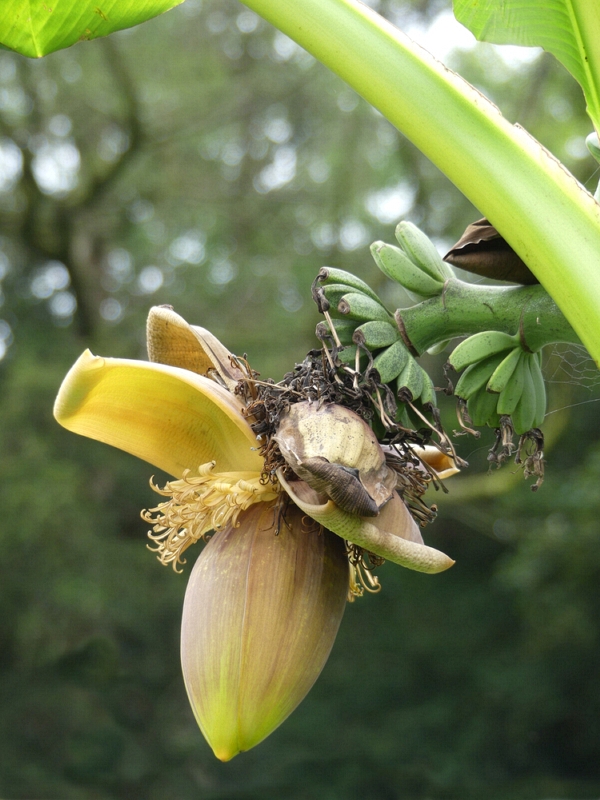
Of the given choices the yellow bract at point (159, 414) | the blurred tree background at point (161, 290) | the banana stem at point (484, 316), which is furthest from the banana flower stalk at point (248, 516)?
the blurred tree background at point (161, 290)

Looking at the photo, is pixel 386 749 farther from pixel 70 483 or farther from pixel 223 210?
pixel 223 210

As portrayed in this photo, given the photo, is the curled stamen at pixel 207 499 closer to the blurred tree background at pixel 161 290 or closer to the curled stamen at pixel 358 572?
the curled stamen at pixel 358 572

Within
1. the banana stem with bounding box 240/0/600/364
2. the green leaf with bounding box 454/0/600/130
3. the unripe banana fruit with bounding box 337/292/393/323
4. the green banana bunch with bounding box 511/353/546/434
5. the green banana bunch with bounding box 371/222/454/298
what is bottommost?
the unripe banana fruit with bounding box 337/292/393/323

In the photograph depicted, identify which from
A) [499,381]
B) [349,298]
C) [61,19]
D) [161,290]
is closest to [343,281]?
[349,298]

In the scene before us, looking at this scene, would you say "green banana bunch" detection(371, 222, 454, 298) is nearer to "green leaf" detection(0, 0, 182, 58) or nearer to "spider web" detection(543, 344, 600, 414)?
"spider web" detection(543, 344, 600, 414)

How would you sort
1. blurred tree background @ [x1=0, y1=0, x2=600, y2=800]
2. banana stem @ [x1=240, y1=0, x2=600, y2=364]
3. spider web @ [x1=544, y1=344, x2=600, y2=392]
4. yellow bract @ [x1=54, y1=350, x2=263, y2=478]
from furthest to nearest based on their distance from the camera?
blurred tree background @ [x1=0, y1=0, x2=600, y2=800]
spider web @ [x1=544, y1=344, x2=600, y2=392]
yellow bract @ [x1=54, y1=350, x2=263, y2=478]
banana stem @ [x1=240, y1=0, x2=600, y2=364]

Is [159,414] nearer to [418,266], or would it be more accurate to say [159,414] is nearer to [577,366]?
[418,266]

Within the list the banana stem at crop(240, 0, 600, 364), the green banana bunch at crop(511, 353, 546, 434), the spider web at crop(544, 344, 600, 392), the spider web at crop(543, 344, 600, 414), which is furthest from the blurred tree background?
the banana stem at crop(240, 0, 600, 364)
